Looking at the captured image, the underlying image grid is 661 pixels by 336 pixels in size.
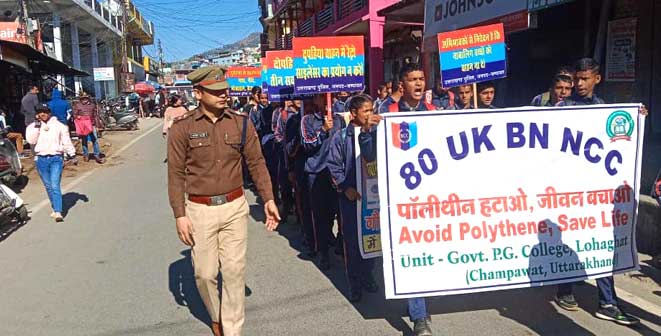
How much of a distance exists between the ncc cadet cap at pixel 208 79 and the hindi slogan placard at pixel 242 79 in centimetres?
1138

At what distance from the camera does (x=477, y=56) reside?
6.26 meters

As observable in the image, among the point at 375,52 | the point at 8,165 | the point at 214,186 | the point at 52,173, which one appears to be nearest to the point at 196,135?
the point at 214,186

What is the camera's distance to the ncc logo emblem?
3.79 m

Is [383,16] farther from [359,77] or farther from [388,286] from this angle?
[388,286]

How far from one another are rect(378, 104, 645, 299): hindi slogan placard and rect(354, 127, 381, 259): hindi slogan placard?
72 cm

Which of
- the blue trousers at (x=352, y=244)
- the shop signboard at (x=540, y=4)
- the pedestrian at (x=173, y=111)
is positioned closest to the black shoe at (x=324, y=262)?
the blue trousers at (x=352, y=244)

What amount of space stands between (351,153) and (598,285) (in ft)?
6.78

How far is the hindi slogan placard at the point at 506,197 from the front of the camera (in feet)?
12.6

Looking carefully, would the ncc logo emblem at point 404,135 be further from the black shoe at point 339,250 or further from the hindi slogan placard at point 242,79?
the hindi slogan placard at point 242,79

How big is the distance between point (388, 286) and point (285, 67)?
6134 mm

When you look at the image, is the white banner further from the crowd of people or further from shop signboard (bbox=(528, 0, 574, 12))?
the crowd of people

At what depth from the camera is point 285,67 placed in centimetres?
936

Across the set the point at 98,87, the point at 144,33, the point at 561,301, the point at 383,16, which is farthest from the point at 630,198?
the point at 144,33

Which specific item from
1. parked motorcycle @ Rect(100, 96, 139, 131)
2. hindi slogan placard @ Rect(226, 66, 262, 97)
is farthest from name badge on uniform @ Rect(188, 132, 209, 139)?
parked motorcycle @ Rect(100, 96, 139, 131)
